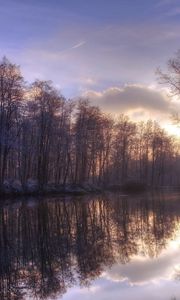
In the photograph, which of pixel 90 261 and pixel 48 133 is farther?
pixel 48 133

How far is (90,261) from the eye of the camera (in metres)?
12.6

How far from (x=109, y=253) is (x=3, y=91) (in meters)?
38.5

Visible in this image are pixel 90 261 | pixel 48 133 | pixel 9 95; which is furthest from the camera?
pixel 48 133

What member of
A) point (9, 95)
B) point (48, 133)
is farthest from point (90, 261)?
point (48, 133)

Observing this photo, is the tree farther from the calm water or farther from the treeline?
the calm water

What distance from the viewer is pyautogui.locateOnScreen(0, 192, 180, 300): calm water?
9.54m

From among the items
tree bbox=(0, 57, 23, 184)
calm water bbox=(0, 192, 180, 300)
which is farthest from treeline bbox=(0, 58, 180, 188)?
calm water bbox=(0, 192, 180, 300)

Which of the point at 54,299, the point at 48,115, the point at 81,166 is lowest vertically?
the point at 54,299

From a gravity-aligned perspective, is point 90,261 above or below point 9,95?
below

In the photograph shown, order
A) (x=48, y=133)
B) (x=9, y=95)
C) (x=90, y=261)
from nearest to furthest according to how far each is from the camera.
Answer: (x=90, y=261), (x=9, y=95), (x=48, y=133)

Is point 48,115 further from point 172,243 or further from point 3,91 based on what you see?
point 172,243

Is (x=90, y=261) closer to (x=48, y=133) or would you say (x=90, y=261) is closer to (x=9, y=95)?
(x=9, y=95)

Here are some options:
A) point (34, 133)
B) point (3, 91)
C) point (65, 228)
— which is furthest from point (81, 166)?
point (65, 228)

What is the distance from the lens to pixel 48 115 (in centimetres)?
6222
